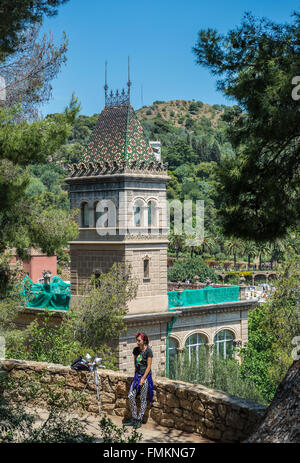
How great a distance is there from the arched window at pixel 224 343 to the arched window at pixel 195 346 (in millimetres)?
856

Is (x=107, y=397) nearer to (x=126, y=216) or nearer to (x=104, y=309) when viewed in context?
(x=104, y=309)

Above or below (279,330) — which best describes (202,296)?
above

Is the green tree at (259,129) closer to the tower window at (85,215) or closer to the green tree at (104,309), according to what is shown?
the green tree at (104,309)

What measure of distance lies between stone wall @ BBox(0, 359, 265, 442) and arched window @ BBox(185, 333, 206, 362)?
16625 mm

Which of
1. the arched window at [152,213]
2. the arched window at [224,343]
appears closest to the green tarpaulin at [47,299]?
the arched window at [152,213]

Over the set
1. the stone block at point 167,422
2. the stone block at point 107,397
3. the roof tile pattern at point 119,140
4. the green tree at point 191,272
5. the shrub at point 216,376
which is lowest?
the shrub at point 216,376

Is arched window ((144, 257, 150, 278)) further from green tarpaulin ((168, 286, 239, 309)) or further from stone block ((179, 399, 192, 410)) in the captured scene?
stone block ((179, 399, 192, 410))

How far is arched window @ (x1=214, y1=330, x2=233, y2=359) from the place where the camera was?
2745cm

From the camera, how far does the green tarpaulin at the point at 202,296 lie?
25.1 meters

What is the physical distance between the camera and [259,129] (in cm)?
758

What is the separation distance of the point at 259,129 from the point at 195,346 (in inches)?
783

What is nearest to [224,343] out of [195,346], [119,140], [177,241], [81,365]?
[195,346]

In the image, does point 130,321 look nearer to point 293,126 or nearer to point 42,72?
point 42,72

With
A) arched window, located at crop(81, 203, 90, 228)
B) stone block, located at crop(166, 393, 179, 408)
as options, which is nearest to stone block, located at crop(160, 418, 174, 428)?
stone block, located at crop(166, 393, 179, 408)
